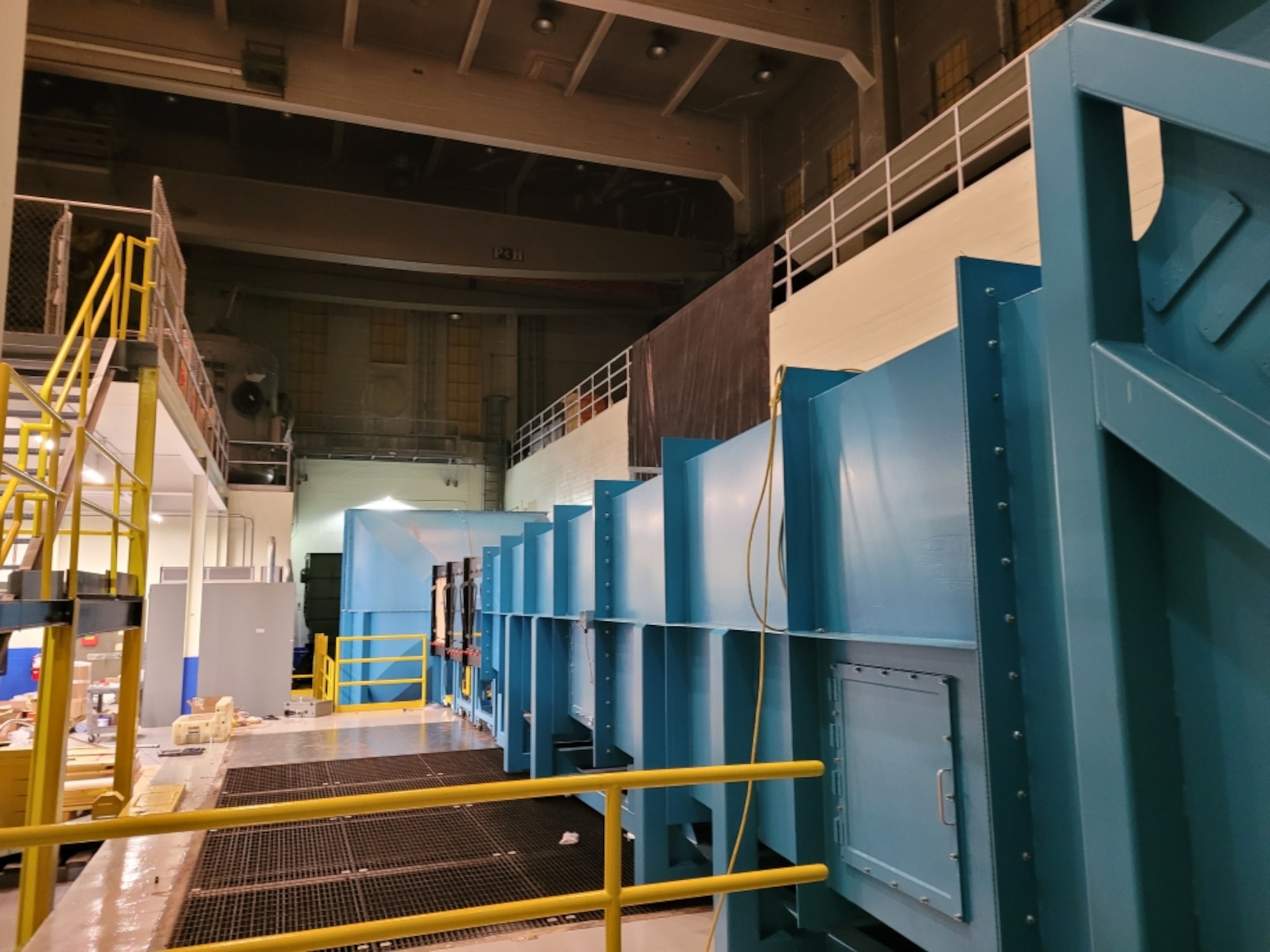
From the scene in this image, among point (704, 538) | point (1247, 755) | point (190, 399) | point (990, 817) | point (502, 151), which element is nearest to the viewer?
point (1247, 755)

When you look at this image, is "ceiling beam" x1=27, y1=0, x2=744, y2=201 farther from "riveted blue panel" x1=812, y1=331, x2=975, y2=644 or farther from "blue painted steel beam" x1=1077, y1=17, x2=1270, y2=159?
"blue painted steel beam" x1=1077, y1=17, x2=1270, y2=159

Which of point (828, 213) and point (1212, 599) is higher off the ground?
point (828, 213)

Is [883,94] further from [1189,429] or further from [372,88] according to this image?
[1189,429]

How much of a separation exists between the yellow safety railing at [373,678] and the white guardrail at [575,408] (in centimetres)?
640

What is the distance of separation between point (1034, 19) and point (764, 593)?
11998mm

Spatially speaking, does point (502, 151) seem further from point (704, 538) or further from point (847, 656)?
point (847, 656)

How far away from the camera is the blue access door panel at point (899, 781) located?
303 cm

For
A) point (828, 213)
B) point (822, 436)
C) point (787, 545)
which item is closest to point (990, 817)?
point (787, 545)

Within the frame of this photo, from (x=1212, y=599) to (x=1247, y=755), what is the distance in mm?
349

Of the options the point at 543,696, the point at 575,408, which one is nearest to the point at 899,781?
the point at 543,696

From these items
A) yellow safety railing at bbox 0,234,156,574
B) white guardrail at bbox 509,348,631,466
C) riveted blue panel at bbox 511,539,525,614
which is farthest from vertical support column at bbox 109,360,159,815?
white guardrail at bbox 509,348,631,466

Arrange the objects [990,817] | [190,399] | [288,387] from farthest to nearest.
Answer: [288,387] → [190,399] → [990,817]

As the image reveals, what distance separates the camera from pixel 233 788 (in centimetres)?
867

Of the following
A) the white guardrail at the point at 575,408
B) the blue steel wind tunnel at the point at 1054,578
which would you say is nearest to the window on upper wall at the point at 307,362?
the white guardrail at the point at 575,408
